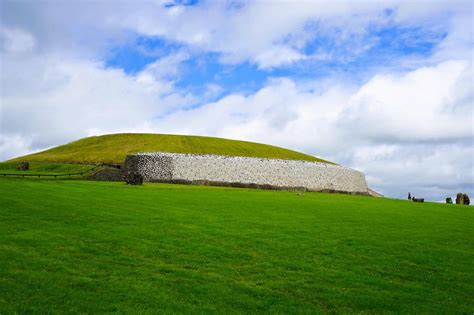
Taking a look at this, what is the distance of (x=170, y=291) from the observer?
41.8 feet

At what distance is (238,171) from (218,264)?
208ft

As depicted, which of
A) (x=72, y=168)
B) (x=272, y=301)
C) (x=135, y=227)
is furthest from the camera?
(x=72, y=168)

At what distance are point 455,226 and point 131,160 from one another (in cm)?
5845

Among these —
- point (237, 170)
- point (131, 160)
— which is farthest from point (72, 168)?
point (237, 170)

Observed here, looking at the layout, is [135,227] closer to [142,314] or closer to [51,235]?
[51,235]

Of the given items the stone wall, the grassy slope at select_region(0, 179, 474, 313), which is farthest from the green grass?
the grassy slope at select_region(0, 179, 474, 313)

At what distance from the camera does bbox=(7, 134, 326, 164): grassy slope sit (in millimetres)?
87562

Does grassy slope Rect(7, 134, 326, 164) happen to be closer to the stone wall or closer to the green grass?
the green grass

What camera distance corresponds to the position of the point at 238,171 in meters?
79.1

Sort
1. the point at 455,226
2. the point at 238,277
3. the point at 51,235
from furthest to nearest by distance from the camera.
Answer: the point at 455,226
the point at 51,235
the point at 238,277

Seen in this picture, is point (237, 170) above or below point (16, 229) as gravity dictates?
above

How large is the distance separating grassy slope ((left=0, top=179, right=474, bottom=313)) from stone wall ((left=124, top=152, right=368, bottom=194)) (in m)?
48.7

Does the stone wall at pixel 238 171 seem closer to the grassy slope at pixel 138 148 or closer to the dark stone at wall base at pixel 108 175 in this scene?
the dark stone at wall base at pixel 108 175

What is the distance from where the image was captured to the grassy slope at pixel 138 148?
87562 millimetres
